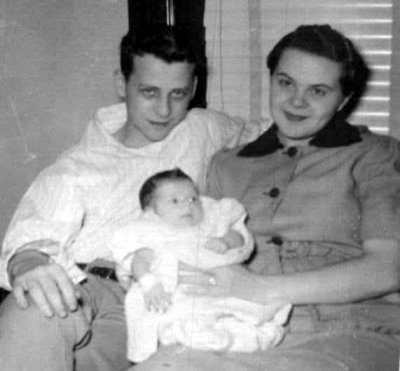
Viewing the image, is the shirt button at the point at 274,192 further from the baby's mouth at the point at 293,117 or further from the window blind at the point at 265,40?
the window blind at the point at 265,40

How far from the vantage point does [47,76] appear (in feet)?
6.92

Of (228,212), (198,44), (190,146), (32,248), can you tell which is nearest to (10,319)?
(32,248)

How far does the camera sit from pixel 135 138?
1.54 m

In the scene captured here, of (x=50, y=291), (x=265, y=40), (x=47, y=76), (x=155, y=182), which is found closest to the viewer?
(x=50, y=291)

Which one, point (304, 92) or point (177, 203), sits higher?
point (304, 92)

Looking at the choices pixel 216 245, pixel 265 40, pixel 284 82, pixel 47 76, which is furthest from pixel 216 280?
pixel 47 76

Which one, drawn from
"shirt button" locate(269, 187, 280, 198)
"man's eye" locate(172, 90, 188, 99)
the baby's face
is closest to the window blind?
"man's eye" locate(172, 90, 188, 99)

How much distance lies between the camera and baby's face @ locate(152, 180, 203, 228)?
126 centimetres

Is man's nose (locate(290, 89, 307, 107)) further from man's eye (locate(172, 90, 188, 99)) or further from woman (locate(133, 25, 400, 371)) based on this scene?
man's eye (locate(172, 90, 188, 99))

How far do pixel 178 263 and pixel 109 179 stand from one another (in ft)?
1.09

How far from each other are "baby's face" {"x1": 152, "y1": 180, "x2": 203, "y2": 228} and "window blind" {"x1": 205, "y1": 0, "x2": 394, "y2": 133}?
0.71 metres

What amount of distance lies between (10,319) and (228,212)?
462mm

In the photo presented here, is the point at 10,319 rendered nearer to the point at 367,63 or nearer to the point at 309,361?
the point at 309,361

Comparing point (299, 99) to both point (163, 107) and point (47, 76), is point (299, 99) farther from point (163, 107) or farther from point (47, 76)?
point (47, 76)
